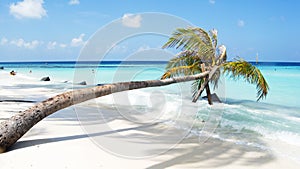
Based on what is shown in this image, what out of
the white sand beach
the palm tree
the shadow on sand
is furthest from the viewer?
the palm tree

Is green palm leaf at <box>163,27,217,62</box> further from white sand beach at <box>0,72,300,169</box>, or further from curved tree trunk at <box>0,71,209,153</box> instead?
curved tree trunk at <box>0,71,209,153</box>

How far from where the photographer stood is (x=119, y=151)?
3.27 m

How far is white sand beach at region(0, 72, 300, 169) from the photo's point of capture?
281 cm

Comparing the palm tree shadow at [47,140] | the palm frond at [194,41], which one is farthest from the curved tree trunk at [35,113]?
the palm frond at [194,41]

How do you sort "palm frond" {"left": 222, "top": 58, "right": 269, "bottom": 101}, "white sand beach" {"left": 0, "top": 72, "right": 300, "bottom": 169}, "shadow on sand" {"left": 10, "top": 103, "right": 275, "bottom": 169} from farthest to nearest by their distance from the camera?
1. "palm frond" {"left": 222, "top": 58, "right": 269, "bottom": 101}
2. "shadow on sand" {"left": 10, "top": 103, "right": 275, "bottom": 169}
3. "white sand beach" {"left": 0, "top": 72, "right": 300, "bottom": 169}

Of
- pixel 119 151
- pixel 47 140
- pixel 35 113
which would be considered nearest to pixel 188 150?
pixel 119 151

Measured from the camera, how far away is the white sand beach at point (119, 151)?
2.81m

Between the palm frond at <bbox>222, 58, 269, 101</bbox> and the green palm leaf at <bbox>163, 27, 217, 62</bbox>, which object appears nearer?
the palm frond at <bbox>222, 58, 269, 101</bbox>

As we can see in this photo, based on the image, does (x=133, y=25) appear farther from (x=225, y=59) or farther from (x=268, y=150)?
(x=225, y=59)

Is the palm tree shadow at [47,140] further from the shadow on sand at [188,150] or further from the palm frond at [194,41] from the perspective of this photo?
the palm frond at [194,41]

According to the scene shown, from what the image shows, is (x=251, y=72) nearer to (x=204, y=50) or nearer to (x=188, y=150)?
(x=204, y=50)

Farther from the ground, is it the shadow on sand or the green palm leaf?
the green palm leaf

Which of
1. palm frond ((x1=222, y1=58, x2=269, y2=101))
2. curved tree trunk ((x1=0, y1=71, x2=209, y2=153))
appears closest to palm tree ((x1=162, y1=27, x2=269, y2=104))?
palm frond ((x1=222, y1=58, x2=269, y2=101))

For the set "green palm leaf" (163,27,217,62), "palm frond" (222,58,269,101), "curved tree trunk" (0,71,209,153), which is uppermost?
"green palm leaf" (163,27,217,62)
